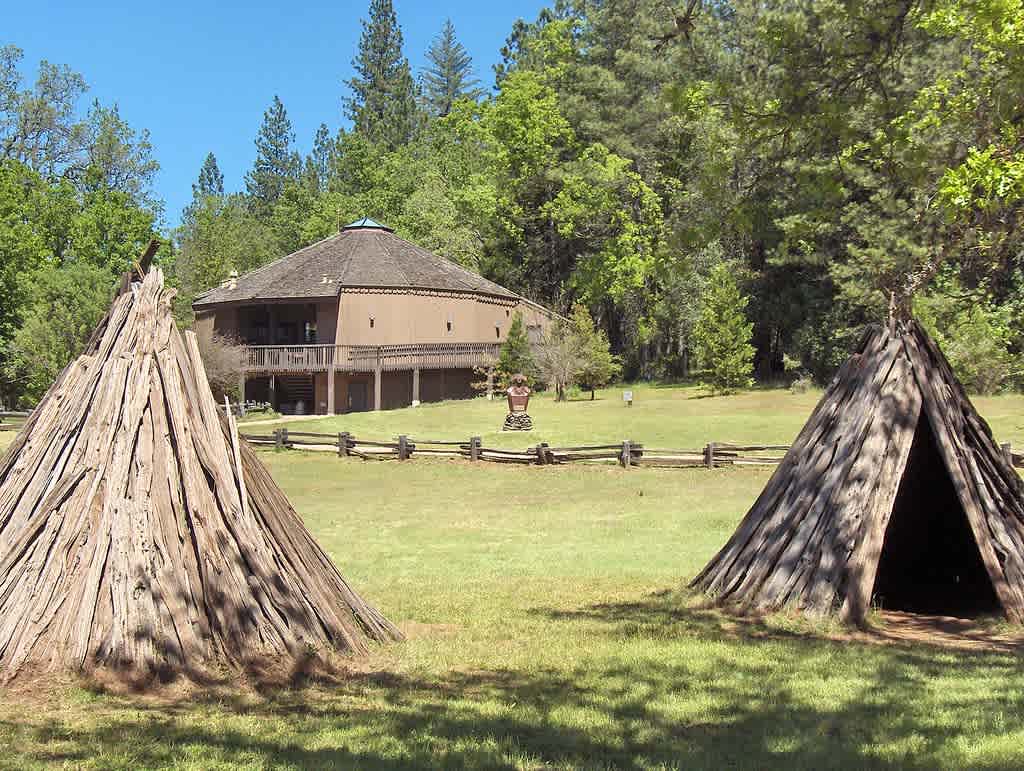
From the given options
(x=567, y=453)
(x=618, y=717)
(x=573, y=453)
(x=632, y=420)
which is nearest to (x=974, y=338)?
(x=632, y=420)

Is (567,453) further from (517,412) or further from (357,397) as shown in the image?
(357,397)

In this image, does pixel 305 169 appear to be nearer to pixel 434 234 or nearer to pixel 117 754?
pixel 434 234

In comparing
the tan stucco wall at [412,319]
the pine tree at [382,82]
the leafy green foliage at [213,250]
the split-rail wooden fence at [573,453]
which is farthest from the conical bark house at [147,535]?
the pine tree at [382,82]

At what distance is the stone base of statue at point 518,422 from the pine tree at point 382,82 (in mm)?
62567

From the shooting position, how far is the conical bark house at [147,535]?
288 inches

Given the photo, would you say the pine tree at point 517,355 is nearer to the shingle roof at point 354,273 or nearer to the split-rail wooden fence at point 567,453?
the shingle roof at point 354,273

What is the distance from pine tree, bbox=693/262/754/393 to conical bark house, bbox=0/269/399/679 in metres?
41.4

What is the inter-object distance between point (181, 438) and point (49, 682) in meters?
1.99

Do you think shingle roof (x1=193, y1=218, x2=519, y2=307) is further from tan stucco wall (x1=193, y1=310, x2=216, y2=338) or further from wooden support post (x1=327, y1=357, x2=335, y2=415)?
wooden support post (x1=327, y1=357, x2=335, y2=415)

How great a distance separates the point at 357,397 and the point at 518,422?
16301 mm

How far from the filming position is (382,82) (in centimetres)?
9856

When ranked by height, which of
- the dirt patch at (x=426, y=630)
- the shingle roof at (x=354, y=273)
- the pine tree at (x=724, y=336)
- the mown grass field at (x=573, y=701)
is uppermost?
the shingle roof at (x=354, y=273)

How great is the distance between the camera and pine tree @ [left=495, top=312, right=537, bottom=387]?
5034cm

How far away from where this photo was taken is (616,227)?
62.1m
